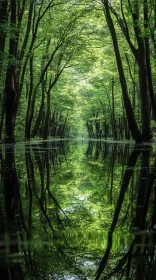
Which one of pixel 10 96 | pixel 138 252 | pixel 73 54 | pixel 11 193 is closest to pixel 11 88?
pixel 10 96

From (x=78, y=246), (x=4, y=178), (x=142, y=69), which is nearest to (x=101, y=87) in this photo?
(x=142, y=69)

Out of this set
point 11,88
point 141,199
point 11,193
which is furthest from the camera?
point 11,88

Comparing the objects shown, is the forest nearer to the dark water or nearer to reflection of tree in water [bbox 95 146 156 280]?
the dark water

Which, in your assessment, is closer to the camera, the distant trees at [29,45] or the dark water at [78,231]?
the dark water at [78,231]

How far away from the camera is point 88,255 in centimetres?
198

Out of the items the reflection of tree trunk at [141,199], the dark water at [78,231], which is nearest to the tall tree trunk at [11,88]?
the reflection of tree trunk at [141,199]

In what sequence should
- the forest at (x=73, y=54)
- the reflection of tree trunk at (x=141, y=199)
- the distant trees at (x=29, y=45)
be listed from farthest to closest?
the distant trees at (x=29, y=45) < the forest at (x=73, y=54) < the reflection of tree trunk at (x=141, y=199)

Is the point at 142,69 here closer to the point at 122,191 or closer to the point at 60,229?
the point at 122,191

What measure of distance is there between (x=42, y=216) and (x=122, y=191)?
1527 millimetres

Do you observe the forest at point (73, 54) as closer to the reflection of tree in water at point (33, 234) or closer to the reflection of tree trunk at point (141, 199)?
the reflection of tree trunk at point (141, 199)

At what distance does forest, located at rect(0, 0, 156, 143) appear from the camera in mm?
13961

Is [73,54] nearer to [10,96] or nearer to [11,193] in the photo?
[10,96]

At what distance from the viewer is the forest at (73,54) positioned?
1396cm

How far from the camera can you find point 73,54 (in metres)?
28.9
